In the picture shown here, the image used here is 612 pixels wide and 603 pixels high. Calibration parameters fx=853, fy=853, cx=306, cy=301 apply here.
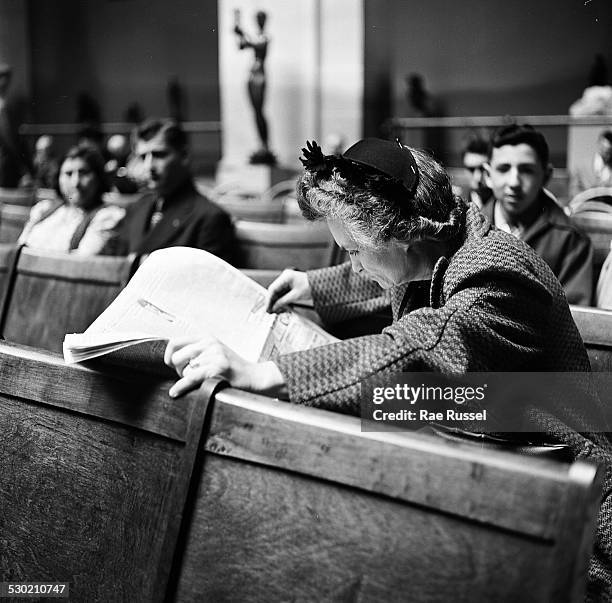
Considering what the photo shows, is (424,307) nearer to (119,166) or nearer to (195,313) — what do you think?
(195,313)

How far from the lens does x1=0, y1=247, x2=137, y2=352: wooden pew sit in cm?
214

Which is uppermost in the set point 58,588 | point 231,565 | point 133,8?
point 133,8

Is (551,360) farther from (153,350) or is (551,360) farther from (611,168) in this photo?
(611,168)

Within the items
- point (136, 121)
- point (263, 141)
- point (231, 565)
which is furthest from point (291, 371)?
point (136, 121)

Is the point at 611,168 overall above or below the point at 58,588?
above

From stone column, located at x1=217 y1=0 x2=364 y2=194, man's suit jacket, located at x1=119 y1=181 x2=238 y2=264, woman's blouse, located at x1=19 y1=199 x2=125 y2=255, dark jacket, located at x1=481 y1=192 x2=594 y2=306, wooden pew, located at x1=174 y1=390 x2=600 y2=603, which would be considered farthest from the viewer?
stone column, located at x1=217 y1=0 x2=364 y2=194

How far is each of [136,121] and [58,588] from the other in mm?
10017

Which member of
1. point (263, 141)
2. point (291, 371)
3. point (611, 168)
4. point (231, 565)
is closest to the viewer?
point (231, 565)

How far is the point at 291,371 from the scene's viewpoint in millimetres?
1062

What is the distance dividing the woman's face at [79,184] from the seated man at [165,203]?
214mm

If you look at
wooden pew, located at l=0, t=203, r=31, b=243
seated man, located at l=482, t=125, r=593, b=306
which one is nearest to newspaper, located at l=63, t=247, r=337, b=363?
seated man, located at l=482, t=125, r=593, b=306

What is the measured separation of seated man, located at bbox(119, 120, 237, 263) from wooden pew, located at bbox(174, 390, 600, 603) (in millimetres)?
2220

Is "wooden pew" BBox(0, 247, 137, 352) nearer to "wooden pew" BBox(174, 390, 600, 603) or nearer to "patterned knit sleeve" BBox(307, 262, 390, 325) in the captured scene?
"patterned knit sleeve" BBox(307, 262, 390, 325)

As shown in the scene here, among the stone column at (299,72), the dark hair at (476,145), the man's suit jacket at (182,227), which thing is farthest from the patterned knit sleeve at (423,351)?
the stone column at (299,72)
